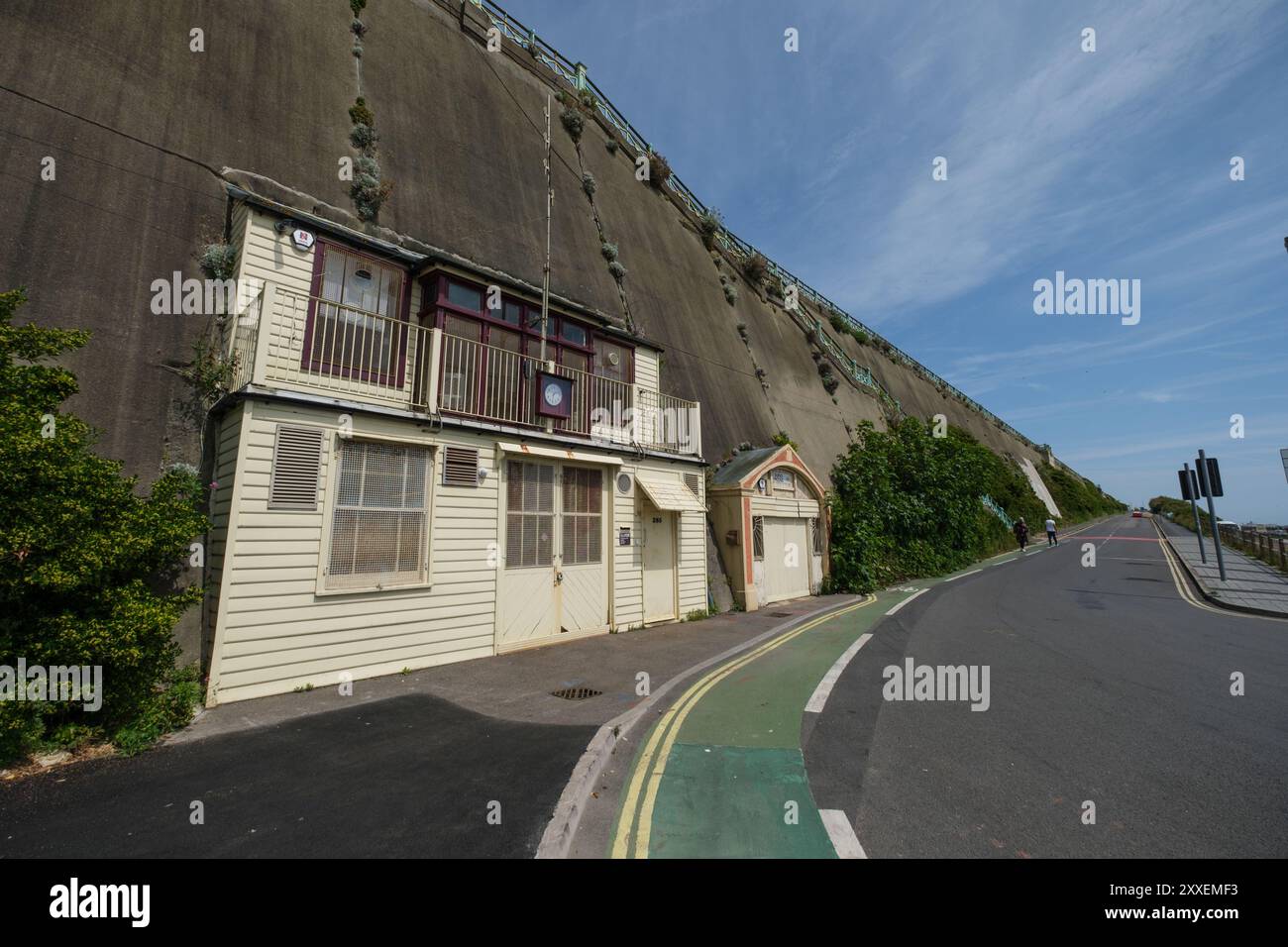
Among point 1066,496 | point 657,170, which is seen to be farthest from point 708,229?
point 1066,496

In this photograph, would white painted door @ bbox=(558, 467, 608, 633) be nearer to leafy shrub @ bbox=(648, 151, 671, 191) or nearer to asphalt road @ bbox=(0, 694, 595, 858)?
asphalt road @ bbox=(0, 694, 595, 858)

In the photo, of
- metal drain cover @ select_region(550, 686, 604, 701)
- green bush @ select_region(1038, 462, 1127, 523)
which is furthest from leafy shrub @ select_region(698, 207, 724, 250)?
green bush @ select_region(1038, 462, 1127, 523)

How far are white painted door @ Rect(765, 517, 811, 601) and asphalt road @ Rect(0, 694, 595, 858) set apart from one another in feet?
36.8

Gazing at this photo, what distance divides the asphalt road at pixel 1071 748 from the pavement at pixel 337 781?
2547 millimetres

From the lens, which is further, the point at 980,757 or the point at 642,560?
the point at 642,560

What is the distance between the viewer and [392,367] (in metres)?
8.97

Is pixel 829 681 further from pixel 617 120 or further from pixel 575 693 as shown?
pixel 617 120

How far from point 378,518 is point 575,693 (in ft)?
13.4

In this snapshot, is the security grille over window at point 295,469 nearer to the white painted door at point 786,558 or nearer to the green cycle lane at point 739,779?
the green cycle lane at point 739,779

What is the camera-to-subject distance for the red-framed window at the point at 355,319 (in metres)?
8.26

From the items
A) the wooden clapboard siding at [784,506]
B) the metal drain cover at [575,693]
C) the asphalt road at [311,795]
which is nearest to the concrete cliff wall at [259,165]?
the wooden clapboard siding at [784,506]

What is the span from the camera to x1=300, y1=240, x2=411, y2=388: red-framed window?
27.1ft
